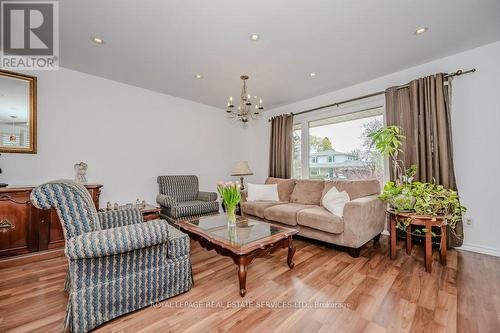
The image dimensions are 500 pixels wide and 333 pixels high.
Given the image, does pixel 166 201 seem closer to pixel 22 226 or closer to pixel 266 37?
pixel 22 226

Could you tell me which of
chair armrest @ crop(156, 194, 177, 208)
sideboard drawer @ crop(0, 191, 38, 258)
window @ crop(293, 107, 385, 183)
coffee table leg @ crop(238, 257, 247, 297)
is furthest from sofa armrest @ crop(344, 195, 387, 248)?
sideboard drawer @ crop(0, 191, 38, 258)

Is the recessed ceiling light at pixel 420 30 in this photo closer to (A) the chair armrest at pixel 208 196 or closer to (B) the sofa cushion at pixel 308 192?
(B) the sofa cushion at pixel 308 192

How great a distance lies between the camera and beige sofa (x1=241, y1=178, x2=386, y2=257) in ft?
7.77

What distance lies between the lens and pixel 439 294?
5.46 ft

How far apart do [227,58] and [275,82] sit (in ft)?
3.38

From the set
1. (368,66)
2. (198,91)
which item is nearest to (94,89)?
(198,91)

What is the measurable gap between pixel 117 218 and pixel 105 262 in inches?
28.2

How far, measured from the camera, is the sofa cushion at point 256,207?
10.9 feet

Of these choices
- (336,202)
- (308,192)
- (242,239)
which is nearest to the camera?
(242,239)

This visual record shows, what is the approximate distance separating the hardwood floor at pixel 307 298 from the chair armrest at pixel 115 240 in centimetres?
52

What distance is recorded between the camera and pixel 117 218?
202cm

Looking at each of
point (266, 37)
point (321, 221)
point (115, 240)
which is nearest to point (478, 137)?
point (321, 221)

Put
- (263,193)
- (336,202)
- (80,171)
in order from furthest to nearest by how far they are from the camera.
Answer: (263,193)
(80,171)
(336,202)

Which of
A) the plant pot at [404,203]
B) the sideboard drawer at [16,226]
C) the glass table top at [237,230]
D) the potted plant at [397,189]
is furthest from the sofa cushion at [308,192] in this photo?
the sideboard drawer at [16,226]
